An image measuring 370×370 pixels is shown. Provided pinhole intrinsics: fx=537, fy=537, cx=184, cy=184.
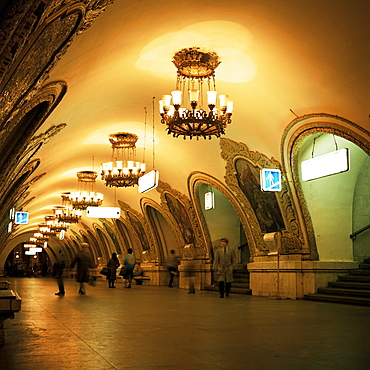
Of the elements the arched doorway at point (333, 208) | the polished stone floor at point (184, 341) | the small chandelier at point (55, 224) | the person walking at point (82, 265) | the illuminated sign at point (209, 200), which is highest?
the small chandelier at point (55, 224)

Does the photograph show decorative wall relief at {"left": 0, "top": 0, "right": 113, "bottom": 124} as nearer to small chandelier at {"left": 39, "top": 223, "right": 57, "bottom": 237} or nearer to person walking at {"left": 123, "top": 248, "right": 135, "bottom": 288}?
person walking at {"left": 123, "top": 248, "right": 135, "bottom": 288}

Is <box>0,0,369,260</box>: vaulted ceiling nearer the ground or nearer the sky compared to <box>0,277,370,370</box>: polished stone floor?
nearer the sky

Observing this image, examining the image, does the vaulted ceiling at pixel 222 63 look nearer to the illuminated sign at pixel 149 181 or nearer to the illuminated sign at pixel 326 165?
the illuminated sign at pixel 326 165

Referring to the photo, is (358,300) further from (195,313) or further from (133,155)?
(133,155)

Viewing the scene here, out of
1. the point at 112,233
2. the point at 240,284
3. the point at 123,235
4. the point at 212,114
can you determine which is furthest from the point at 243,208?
the point at 112,233

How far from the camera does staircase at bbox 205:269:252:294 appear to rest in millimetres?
15648

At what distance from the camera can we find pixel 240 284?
16.7m

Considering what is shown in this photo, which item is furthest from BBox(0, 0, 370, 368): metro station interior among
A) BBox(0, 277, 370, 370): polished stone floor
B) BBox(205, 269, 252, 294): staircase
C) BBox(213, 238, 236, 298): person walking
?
BBox(0, 277, 370, 370): polished stone floor

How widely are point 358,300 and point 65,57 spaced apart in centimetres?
722

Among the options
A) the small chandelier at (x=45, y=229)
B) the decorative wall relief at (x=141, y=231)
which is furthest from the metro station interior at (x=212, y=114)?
the small chandelier at (x=45, y=229)

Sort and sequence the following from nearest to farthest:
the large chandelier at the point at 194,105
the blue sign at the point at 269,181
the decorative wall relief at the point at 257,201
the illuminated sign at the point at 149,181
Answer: the large chandelier at the point at 194,105 < the blue sign at the point at 269,181 < the decorative wall relief at the point at 257,201 < the illuminated sign at the point at 149,181

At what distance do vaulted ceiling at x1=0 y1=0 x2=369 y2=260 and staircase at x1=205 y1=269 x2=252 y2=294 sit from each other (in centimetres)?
476

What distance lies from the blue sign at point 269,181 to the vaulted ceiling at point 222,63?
39 cm

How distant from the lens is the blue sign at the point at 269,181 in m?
12.5
